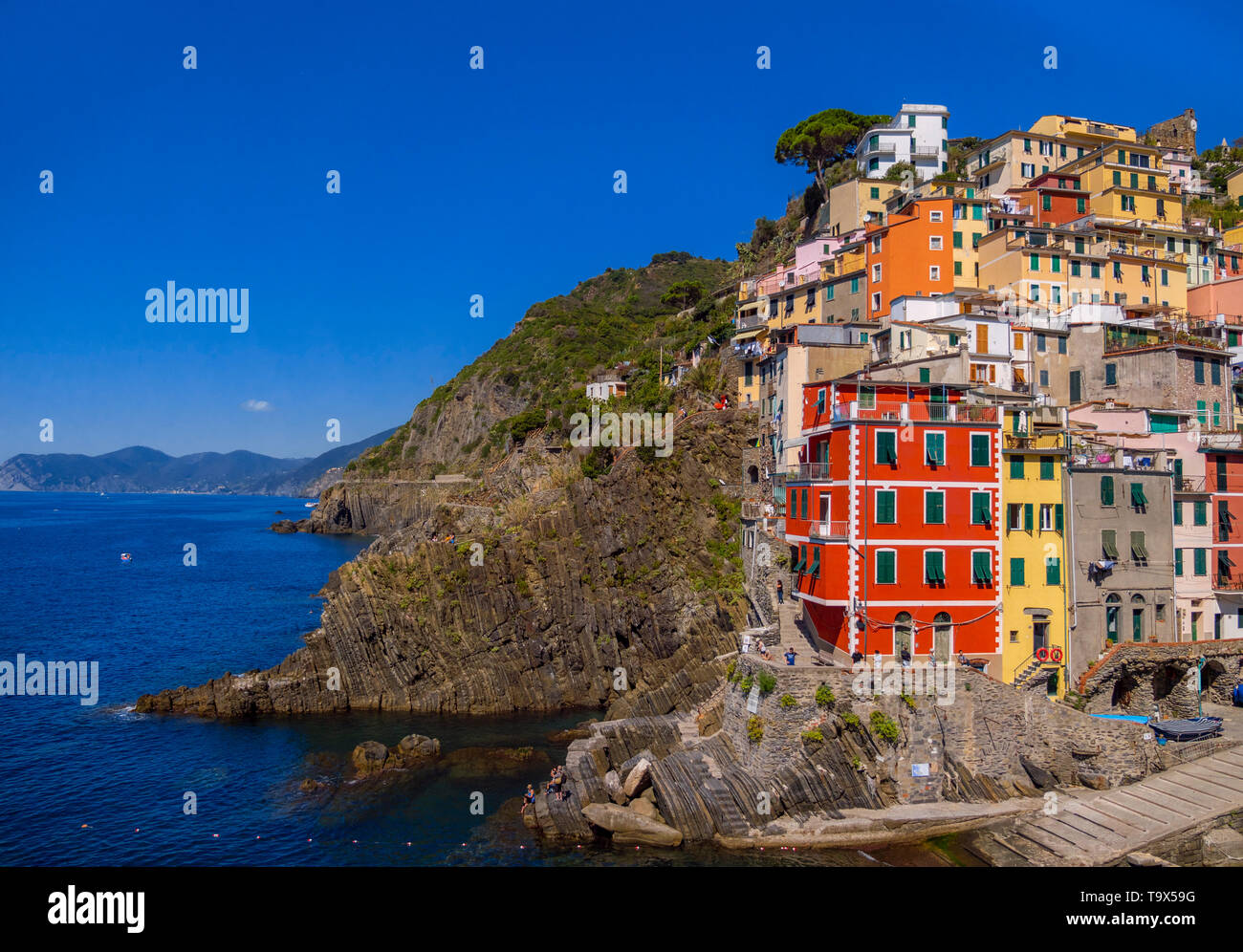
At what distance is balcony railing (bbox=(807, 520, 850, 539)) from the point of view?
33853 millimetres

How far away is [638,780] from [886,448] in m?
17.5

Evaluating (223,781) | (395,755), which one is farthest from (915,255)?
(223,781)

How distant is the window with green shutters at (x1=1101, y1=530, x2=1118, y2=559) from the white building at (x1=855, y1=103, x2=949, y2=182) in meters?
47.5

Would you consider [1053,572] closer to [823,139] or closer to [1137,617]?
[1137,617]

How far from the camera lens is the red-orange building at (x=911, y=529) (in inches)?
1320

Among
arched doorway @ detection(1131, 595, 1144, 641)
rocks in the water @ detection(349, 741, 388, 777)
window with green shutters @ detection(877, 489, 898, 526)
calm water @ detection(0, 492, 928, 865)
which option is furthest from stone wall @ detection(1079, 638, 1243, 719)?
rocks in the water @ detection(349, 741, 388, 777)

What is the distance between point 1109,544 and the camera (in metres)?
36.3

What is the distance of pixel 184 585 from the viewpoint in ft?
338

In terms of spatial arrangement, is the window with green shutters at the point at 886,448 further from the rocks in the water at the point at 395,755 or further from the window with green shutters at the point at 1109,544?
the rocks in the water at the point at 395,755

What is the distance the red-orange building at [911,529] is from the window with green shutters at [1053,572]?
97.7 inches

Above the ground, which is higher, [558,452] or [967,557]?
[558,452]

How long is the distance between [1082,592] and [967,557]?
6.04m
